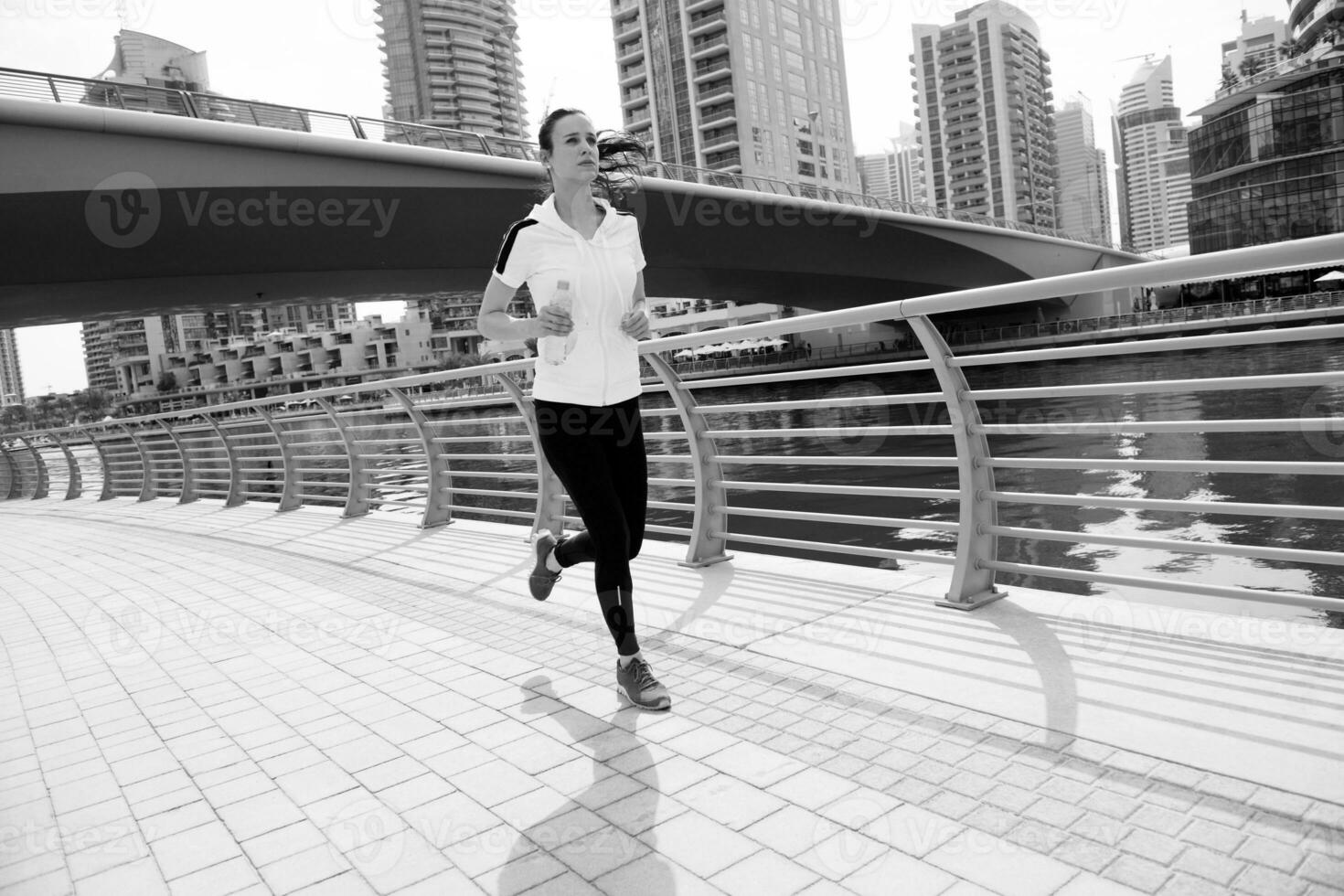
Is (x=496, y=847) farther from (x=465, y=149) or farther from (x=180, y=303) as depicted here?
(x=180, y=303)

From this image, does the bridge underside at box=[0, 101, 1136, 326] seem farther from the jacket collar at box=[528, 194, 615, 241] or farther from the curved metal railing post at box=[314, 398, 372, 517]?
the jacket collar at box=[528, 194, 615, 241]

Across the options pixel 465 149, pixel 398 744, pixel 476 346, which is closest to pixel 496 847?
pixel 398 744

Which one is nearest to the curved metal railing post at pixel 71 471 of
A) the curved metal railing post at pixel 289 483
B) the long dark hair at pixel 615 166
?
the curved metal railing post at pixel 289 483

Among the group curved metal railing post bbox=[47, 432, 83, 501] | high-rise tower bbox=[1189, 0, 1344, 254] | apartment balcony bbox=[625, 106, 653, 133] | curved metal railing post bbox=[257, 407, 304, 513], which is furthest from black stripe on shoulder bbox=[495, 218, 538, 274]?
apartment balcony bbox=[625, 106, 653, 133]

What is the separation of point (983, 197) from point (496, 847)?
A: 165934 mm

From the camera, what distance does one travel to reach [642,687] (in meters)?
3.28

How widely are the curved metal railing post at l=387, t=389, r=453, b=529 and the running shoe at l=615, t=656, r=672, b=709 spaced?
14.6 feet

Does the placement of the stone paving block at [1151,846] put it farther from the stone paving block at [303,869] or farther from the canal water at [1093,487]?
the stone paving block at [303,869]

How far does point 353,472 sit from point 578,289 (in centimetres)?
Answer: 629

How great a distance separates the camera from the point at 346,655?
4250 mm

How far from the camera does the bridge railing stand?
3.08 m

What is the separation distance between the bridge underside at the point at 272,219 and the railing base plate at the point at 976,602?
14.0 metres
